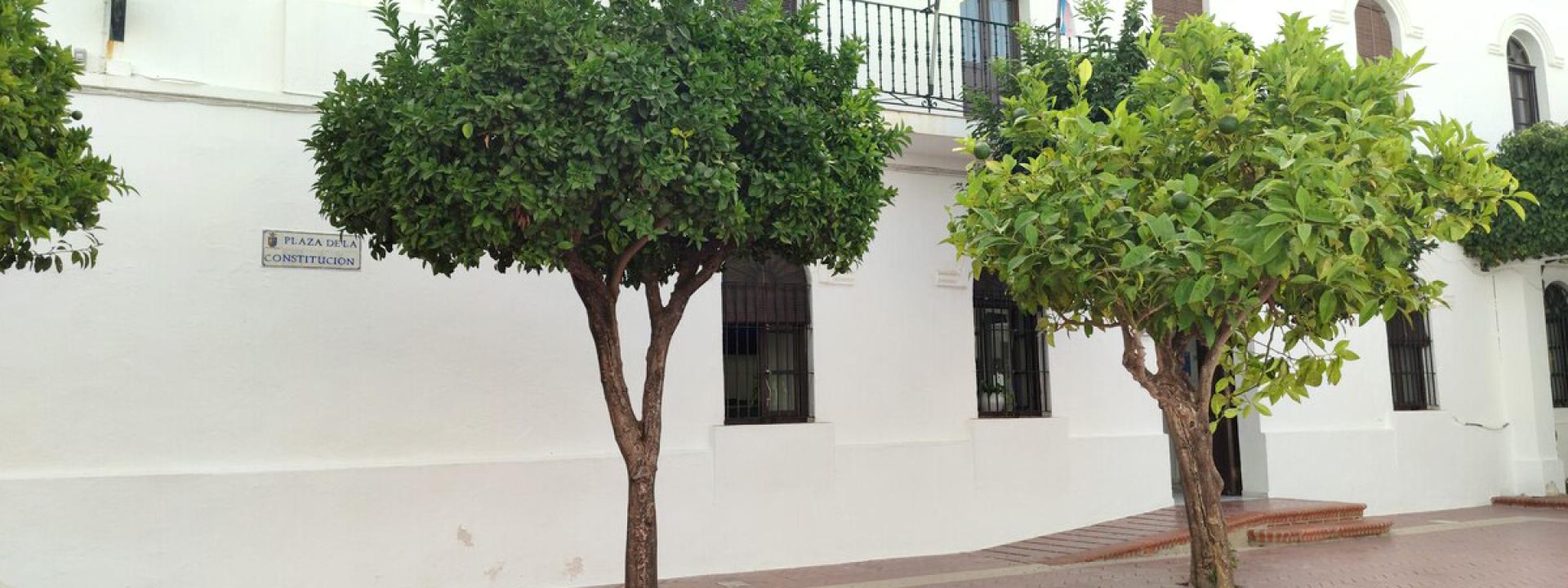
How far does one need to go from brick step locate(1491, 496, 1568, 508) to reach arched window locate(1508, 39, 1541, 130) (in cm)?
459

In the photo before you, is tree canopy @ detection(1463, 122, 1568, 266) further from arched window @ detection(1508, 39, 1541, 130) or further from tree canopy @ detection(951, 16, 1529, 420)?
tree canopy @ detection(951, 16, 1529, 420)

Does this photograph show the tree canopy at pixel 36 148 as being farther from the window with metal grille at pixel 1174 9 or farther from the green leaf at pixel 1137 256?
the window with metal grille at pixel 1174 9

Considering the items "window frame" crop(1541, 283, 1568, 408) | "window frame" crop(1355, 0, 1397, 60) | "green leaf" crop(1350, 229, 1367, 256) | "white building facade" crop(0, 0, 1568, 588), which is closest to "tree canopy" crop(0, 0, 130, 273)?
"white building facade" crop(0, 0, 1568, 588)

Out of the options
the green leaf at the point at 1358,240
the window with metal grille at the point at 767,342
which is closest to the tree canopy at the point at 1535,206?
the window with metal grille at the point at 767,342

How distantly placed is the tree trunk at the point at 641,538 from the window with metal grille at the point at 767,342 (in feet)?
10.1

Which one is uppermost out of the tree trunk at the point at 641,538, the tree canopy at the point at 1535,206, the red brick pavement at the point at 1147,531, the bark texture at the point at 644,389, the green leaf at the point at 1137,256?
the tree canopy at the point at 1535,206

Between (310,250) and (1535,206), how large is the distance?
42.4 ft

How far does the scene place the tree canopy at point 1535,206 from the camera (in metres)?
13.0

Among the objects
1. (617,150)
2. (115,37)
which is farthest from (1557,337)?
(115,37)

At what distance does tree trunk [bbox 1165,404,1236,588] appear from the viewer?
289 inches

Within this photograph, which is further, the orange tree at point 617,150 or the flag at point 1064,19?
the flag at point 1064,19

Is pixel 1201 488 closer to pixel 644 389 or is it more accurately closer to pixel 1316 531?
pixel 644 389

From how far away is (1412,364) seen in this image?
1366cm

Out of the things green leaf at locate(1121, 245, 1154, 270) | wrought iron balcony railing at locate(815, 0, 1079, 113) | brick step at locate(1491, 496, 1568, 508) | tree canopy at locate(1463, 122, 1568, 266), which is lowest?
brick step at locate(1491, 496, 1568, 508)
